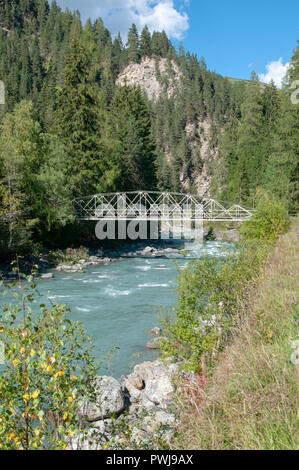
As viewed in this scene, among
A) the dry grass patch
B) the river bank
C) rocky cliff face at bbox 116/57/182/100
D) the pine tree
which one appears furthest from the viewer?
rocky cliff face at bbox 116/57/182/100

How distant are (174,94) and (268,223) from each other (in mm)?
87105

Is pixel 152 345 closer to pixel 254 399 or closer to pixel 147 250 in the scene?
pixel 254 399

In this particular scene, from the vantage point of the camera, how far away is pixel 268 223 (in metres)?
13.8

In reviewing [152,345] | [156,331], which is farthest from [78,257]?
[152,345]

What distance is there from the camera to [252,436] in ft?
8.39

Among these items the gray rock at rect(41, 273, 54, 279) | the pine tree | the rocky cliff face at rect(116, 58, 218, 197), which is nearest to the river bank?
the gray rock at rect(41, 273, 54, 279)

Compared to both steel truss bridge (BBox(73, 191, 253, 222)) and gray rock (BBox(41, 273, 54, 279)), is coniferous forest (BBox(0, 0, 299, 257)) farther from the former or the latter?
gray rock (BBox(41, 273, 54, 279))

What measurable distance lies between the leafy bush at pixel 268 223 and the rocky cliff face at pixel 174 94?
200 feet

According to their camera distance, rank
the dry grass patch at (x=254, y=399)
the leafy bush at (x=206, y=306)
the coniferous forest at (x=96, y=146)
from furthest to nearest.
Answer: the coniferous forest at (x=96, y=146), the leafy bush at (x=206, y=306), the dry grass patch at (x=254, y=399)

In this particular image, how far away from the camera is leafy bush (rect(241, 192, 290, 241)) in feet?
44.6

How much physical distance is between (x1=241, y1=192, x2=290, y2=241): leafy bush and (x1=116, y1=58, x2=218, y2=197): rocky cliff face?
200 ft

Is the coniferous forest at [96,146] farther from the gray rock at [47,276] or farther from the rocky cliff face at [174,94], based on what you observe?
the gray rock at [47,276]

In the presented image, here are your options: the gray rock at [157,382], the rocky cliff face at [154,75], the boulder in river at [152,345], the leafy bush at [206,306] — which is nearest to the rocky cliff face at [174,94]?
the rocky cliff face at [154,75]

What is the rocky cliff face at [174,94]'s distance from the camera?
77.7 m
